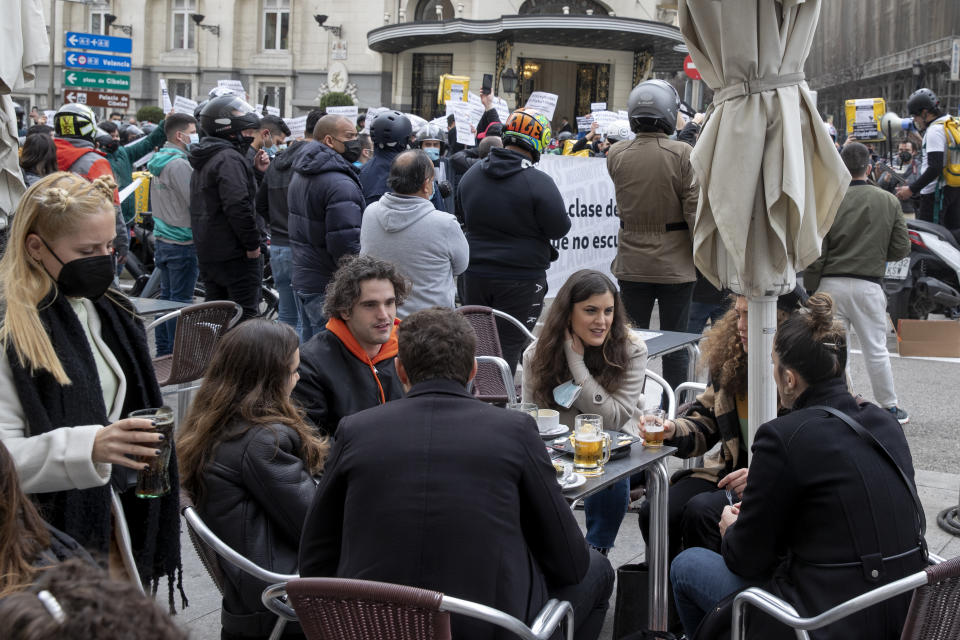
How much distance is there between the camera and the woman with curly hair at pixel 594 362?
4312mm

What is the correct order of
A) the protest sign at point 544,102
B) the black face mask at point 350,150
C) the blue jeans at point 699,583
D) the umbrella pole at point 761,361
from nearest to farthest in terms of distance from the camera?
the blue jeans at point 699,583 → the umbrella pole at point 761,361 → the black face mask at point 350,150 → the protest sign at point 544,102

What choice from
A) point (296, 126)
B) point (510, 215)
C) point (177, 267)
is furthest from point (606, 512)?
point (296, 126)

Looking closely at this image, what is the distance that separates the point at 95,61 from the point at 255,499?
20193 mm

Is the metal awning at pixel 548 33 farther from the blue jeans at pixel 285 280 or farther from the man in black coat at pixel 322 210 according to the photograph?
the man in black coat at pixel 322 210

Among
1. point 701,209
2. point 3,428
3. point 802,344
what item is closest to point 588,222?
point 701,209

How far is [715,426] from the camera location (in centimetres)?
411

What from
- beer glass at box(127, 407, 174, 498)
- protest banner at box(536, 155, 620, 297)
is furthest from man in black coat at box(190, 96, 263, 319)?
beer glass at box(127, 407, 174, 498)

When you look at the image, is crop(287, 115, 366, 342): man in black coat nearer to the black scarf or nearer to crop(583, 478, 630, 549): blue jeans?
crop(583, 478, 630, 549): blue jeans

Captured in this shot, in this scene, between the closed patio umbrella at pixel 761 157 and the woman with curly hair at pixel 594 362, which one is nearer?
the closed patio umbrella at pixel 761 157

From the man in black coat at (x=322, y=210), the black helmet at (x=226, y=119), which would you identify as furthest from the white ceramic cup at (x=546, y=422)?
the black helmet at (x=226, y=119)

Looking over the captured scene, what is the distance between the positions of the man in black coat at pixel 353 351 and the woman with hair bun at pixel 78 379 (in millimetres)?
851

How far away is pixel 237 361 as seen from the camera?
317cm

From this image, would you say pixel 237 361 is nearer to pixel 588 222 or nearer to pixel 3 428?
pixel 3 428

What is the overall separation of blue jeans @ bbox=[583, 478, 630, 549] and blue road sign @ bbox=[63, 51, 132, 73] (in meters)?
18.9
